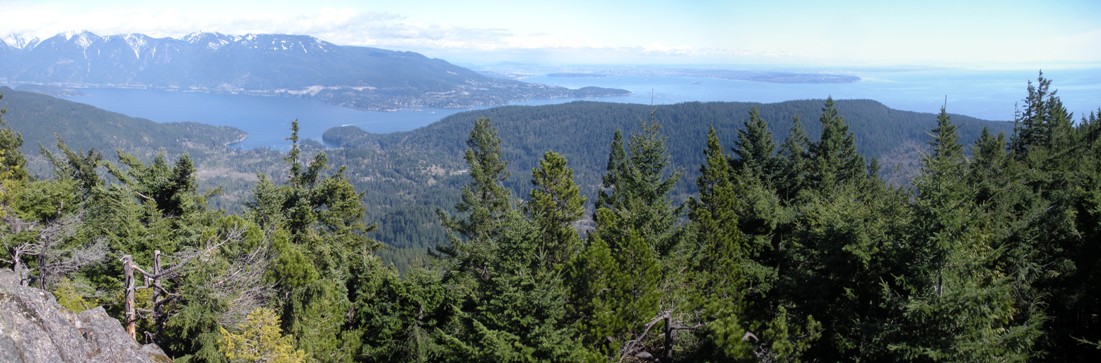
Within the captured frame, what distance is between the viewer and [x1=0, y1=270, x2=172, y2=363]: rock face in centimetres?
983

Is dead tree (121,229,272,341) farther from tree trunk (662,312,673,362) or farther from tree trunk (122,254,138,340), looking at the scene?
tree trunk (662,312,673,362)

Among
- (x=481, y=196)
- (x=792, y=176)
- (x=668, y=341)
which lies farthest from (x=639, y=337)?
(x=792, y=176)

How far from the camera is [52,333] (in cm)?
1094

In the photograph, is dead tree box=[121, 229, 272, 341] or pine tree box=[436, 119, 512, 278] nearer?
dead tree box=[121, 229, 272, 341]

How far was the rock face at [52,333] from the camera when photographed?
9828 millimetres

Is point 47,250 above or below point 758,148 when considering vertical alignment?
below

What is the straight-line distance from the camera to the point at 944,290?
11859 mm

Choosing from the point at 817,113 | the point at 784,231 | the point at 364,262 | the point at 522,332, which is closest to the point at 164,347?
the point at 364,262

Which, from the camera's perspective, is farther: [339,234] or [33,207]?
[339,234]

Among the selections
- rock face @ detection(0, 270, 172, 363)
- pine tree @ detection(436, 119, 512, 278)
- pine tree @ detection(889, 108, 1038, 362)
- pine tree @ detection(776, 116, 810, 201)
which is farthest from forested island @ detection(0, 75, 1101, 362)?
pine tree @ detection(776, 116, 810, 201)

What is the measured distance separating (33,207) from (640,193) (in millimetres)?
22038

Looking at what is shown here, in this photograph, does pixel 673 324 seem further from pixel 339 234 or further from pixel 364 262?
pixel 339 234

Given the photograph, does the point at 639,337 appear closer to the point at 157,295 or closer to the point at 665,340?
the point at 665,340

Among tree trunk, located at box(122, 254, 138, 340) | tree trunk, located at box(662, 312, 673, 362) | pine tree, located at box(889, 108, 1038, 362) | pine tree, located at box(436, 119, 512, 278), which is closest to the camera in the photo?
pine tree, located at box(889, 108, 1038, 362)
